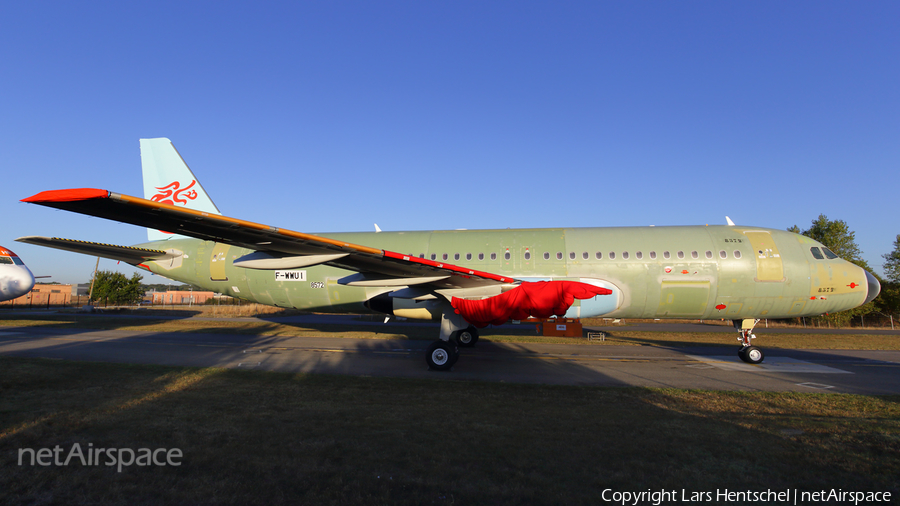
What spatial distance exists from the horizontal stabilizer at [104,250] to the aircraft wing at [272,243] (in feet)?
0.52

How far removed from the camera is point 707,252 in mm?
13219

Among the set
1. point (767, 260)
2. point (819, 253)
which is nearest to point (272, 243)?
point (767, 260)

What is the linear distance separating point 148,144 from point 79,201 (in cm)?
1207

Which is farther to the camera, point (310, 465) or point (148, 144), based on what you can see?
point (148, 144)

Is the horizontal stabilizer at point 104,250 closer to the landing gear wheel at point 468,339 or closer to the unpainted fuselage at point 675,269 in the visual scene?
the unpainted fuselage at point 675,269

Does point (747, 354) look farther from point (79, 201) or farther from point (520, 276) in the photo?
point (79, 201)

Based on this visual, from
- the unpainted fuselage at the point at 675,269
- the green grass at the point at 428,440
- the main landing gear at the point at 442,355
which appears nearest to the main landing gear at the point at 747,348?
the unpainted fuselage at the point at 675,269

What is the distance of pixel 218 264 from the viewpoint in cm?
1541

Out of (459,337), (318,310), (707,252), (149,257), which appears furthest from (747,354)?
(149,257)

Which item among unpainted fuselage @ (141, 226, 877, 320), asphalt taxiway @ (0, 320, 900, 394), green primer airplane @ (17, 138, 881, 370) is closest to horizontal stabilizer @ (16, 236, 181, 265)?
green primer airplane @ (17, 138, 881, 370)

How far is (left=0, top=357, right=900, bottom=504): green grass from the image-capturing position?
430 centimetres

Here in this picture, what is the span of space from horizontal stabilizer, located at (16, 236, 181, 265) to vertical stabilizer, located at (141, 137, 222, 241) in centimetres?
179

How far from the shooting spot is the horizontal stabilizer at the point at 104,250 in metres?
10.4

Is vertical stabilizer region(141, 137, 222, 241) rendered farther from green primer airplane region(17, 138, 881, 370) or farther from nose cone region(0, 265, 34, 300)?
nose cone region(0, 265, 34, 300)
